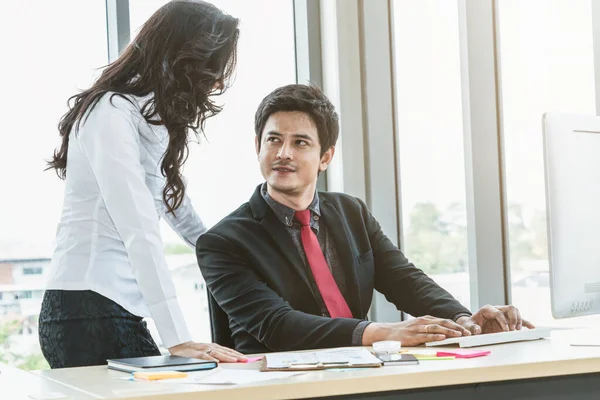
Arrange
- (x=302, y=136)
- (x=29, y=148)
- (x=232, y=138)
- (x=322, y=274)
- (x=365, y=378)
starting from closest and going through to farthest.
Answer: (x=365, y=378), (x=322, y=274), (x=302, y=136), (x=29, y=148), (x=232, y=138)

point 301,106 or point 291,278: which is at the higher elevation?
point 301,106

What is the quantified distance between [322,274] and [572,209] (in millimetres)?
759

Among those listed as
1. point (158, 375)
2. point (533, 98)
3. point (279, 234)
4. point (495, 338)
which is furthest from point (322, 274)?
point (533, 98)

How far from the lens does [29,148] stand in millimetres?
2658

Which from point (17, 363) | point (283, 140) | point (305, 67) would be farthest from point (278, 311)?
point (305, 67)

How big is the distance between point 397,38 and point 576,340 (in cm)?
176

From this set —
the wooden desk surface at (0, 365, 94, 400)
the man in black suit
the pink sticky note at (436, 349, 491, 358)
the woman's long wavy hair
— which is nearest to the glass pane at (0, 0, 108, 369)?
the woman's long wavy hair

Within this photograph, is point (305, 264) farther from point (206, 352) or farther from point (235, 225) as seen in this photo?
point (206, 352)

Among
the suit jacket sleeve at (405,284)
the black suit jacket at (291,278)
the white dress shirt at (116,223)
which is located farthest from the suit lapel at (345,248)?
the white dress shirt at (116,223)

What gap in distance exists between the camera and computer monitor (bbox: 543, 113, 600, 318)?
1.80 metres

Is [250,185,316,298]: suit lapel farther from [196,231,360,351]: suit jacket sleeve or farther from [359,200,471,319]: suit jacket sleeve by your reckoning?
[359,200,471,319]: suit jacket sleeve

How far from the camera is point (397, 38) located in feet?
10.6

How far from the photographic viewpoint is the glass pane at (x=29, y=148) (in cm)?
262

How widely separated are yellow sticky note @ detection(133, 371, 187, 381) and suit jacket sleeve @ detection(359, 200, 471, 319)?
1008 millimetres
